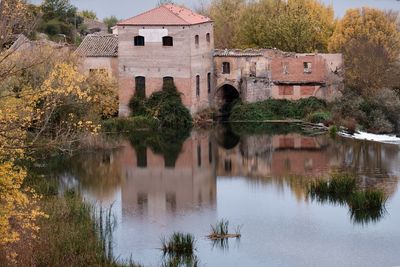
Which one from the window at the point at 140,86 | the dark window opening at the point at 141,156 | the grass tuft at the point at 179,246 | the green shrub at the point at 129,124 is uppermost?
the window at the point at 140,86

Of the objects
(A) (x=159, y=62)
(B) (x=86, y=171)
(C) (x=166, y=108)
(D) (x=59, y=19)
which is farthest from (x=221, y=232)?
(D) (x=59, y=19)

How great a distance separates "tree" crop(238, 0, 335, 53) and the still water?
895 centimetres

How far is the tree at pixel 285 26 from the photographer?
1992 inches

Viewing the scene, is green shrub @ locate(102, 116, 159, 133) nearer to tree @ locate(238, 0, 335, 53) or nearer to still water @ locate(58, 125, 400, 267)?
still water @ locate(58, 125, 400, 267)

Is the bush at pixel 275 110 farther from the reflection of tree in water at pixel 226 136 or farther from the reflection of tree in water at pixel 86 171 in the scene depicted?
the reflection of tree in water at pixel 86 171

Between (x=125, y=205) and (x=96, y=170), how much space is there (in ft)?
17.7

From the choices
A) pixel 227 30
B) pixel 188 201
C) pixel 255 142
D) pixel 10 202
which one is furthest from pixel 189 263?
pixel 227 30

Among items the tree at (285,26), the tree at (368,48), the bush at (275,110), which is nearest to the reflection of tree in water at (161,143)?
the bush at (275,110)

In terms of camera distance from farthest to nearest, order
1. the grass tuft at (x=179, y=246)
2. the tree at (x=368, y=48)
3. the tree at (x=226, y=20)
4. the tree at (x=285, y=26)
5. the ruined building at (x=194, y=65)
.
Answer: the tree at (x=226, y=20) → the tree at (x=285, y=26) → the tree at (x=368, y=48) → the ruined building at (x=194, y=65) → the grass tuft at (x=179, y=246)

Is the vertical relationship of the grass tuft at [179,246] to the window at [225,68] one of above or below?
below

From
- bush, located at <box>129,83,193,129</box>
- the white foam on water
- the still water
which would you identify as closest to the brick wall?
bush, located at <box>129,83,193,129</box>

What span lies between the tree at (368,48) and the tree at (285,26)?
1.36 meters

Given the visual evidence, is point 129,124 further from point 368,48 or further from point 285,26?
point 285,26

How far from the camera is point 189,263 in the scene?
21.9m
